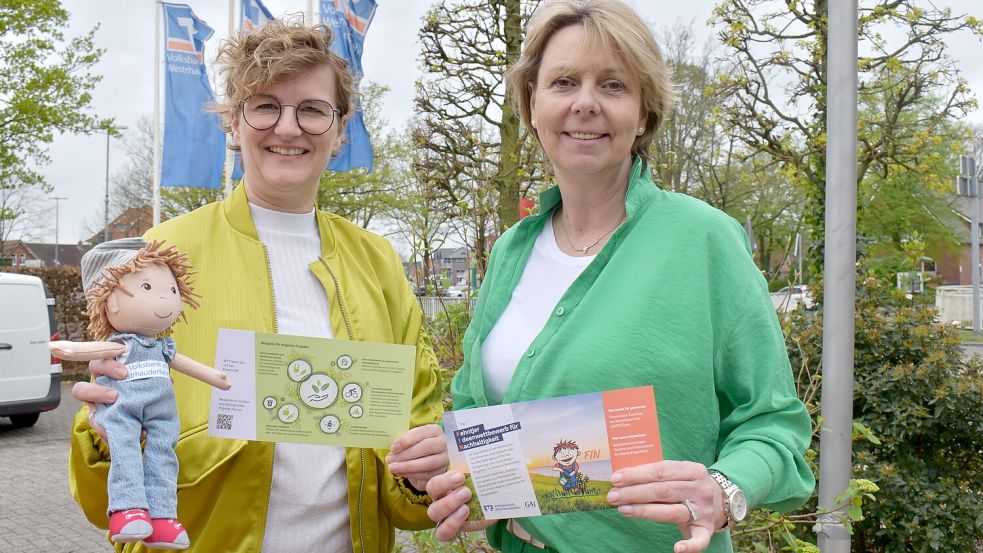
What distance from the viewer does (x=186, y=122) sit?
13.5m

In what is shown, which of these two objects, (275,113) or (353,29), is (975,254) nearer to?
(353,29)

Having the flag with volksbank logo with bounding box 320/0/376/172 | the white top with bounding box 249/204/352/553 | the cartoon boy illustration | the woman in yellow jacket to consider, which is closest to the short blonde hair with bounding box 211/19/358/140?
the woman in yellow jacket

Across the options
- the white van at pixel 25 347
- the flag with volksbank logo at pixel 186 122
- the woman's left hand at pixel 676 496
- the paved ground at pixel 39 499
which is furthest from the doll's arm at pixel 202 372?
the flag with volksbank logo at pixel 186 122

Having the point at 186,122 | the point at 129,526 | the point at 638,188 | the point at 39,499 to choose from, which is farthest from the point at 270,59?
the point at 186,122

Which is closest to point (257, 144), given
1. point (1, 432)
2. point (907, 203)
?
point (1, 432)

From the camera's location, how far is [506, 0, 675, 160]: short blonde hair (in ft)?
6.07

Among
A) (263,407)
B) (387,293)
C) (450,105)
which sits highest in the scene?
(450,105)

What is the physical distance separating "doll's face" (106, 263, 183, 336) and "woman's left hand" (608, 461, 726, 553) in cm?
97

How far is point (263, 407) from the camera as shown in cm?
177

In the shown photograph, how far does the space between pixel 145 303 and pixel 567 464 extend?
0.91 meters

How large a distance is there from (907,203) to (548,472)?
30845 mm

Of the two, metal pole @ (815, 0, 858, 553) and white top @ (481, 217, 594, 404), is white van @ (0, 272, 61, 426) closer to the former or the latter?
metal pole @ (815, 0, 858, 553)

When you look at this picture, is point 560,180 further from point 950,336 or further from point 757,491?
point 950,336

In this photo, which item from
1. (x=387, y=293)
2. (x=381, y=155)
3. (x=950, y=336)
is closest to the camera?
(x=387, y=293)
